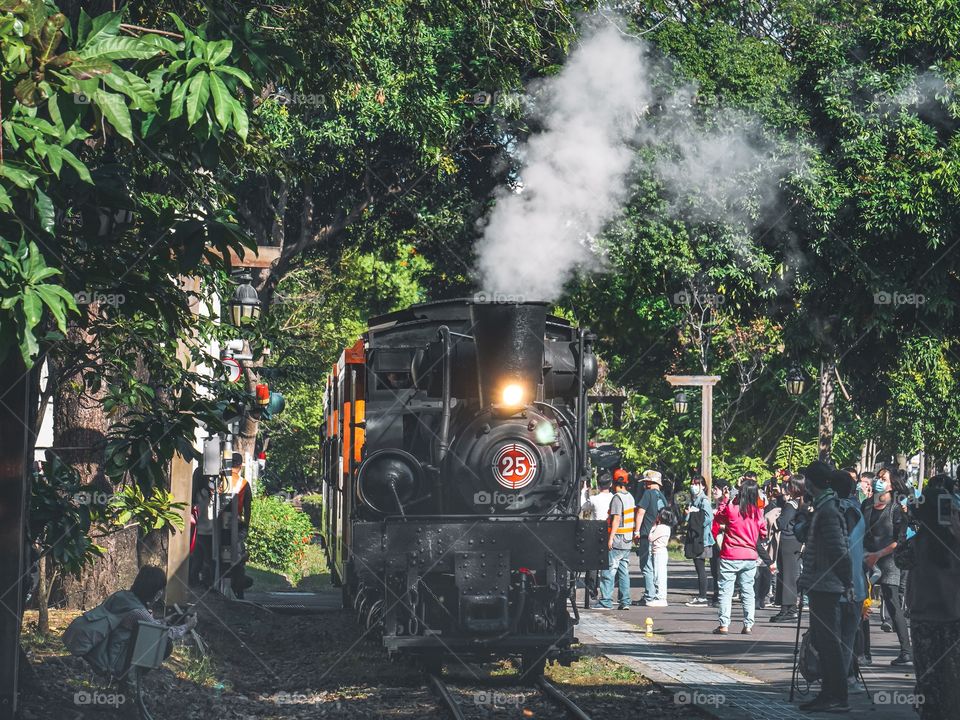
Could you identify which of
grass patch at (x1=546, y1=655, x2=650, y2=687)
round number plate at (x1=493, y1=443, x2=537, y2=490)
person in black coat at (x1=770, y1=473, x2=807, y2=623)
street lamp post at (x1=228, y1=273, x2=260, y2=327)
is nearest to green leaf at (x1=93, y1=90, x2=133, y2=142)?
round number plate at (x1=493, y1=443, x2=537, y2=490)

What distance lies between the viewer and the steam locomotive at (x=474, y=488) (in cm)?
1139

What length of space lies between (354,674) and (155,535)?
3.00 meters

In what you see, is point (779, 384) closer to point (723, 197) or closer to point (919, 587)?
point (723, 197)

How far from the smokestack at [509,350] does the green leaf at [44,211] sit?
4841mm

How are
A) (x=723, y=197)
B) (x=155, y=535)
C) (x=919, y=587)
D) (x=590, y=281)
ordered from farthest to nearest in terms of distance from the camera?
(x=590, y=281) < (x=723, y=197) < (x=155, y=535) < (x=919, y=587)

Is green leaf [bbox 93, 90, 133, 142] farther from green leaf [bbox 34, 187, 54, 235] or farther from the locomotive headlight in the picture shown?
the locomotive headlight

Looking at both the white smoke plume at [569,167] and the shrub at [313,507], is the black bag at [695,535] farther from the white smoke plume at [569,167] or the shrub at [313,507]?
the shrub at [313,507]

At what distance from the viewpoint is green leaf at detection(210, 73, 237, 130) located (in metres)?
6.06

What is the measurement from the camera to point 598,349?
3369 centimetres

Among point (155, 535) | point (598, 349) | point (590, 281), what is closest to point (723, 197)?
point (590, 281)

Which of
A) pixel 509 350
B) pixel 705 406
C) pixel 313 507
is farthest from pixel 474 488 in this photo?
pixel 313 507
